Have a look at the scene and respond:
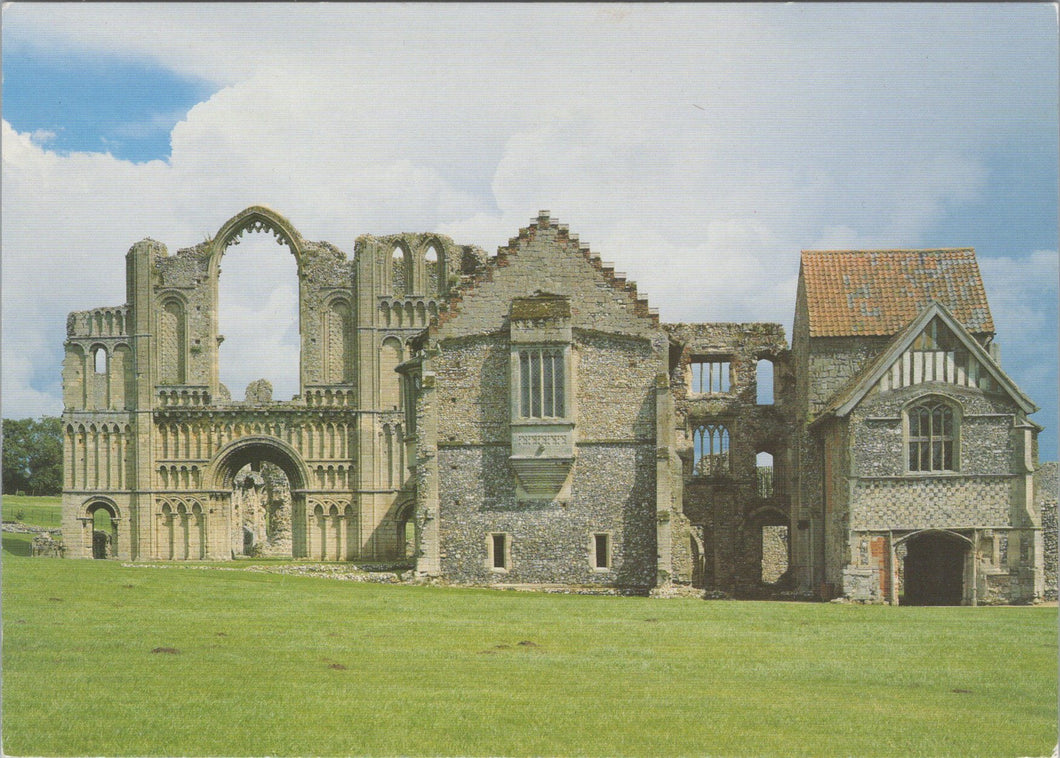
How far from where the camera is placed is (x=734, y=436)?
4872 centimetres

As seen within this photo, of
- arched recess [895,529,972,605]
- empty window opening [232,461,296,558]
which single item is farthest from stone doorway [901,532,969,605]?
empty window opening [232,461,296,558]

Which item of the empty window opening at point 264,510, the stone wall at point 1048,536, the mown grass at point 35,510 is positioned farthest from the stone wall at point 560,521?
the mown grass at point 35,510

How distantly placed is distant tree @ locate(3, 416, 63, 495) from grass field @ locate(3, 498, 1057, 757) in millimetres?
77891

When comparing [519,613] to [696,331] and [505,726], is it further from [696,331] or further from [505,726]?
[696,331]

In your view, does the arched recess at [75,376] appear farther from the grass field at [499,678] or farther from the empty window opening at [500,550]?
the grass field at [499,678]

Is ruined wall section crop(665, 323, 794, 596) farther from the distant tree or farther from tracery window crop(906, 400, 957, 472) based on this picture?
the distant tree

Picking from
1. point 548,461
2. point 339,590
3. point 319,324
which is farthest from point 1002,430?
point 319,324

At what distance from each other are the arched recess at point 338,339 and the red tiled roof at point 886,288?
97.4 ft

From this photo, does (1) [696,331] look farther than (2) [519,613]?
Yes

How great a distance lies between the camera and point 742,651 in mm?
25250

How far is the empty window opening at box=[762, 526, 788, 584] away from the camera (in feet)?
180

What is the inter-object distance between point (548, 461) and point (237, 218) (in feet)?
109

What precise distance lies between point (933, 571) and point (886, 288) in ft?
30.9

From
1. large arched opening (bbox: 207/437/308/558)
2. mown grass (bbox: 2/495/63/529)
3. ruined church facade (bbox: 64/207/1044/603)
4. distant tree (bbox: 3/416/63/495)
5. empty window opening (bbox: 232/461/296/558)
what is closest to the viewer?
ruined church facade (bbox: 64/207/1044/603)
